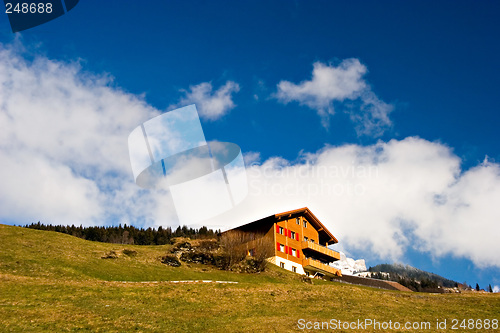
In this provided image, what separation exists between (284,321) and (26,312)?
49.6 ft

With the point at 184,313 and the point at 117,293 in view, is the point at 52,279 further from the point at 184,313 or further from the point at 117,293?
the point at 184,313

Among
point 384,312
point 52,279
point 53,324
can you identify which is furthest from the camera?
point 52,279

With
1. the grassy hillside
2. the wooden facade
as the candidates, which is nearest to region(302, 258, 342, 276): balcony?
the wooden facade

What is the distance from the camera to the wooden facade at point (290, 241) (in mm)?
65562

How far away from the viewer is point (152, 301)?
1206 inches

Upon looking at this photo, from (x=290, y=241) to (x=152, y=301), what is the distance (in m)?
41.1

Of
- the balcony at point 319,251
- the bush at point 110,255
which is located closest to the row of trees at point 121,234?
the balcony at point 319,251

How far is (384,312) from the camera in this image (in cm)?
3052

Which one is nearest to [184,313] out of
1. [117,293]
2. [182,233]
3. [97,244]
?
[117,293]

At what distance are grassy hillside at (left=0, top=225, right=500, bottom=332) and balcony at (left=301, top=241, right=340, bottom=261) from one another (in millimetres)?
28540

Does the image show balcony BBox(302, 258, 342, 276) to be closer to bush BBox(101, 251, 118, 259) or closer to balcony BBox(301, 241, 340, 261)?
balcony BBox(301, 241, 340, 261)

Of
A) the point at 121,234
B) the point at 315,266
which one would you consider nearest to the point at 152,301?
the point at 315,266

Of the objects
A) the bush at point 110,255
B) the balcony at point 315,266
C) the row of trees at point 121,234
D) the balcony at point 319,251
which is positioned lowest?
the balcony at point 315,266

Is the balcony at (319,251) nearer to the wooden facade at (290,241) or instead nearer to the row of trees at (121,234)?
the wooden facade at (290,241)
